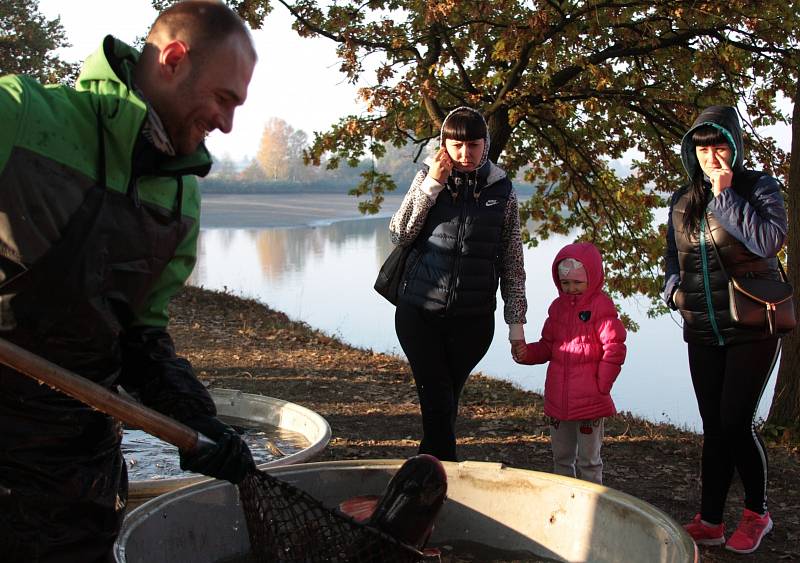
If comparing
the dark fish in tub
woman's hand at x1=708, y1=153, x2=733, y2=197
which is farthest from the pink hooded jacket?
the dark fish in tub

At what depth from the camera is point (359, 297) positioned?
918 inches

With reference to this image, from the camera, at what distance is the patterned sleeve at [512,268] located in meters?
4.78

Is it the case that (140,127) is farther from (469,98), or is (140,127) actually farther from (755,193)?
(469,98)

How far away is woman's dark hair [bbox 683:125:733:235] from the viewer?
4324 millimetres

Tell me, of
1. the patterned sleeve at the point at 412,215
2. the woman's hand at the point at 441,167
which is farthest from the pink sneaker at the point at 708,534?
the woman's hand at the point at 441,167

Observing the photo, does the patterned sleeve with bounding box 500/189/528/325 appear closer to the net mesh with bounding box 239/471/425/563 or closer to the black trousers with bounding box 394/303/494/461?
the black trousers with bounding box 394/303/494/461

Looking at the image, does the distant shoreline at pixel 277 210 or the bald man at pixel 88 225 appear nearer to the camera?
the bald man at pixel 88 225

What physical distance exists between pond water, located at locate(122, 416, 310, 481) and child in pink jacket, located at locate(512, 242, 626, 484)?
166 cm

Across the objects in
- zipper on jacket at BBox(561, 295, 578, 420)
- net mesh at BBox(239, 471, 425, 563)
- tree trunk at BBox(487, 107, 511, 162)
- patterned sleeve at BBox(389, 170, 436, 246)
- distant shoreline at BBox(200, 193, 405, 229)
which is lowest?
distant shoreline at BBox(200, 193, 405, 229)

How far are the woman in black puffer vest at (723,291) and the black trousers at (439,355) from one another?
990 mm

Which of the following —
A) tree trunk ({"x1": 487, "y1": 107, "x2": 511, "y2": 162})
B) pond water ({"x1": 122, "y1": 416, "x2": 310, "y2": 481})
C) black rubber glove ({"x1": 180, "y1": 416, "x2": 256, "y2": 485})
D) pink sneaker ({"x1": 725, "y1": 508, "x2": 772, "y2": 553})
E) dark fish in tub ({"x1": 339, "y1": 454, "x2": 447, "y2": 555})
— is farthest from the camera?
tree trunk ({"x1": 487, "y1": 107, "x2": 511, "y2": 162})

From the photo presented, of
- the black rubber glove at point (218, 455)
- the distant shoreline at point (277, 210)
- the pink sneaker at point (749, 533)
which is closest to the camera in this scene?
the black rubber glove at point (218, 455)

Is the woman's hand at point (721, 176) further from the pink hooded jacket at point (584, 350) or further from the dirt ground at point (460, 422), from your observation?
the dirt ground at point (460, 422)

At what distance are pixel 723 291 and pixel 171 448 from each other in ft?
11.2
